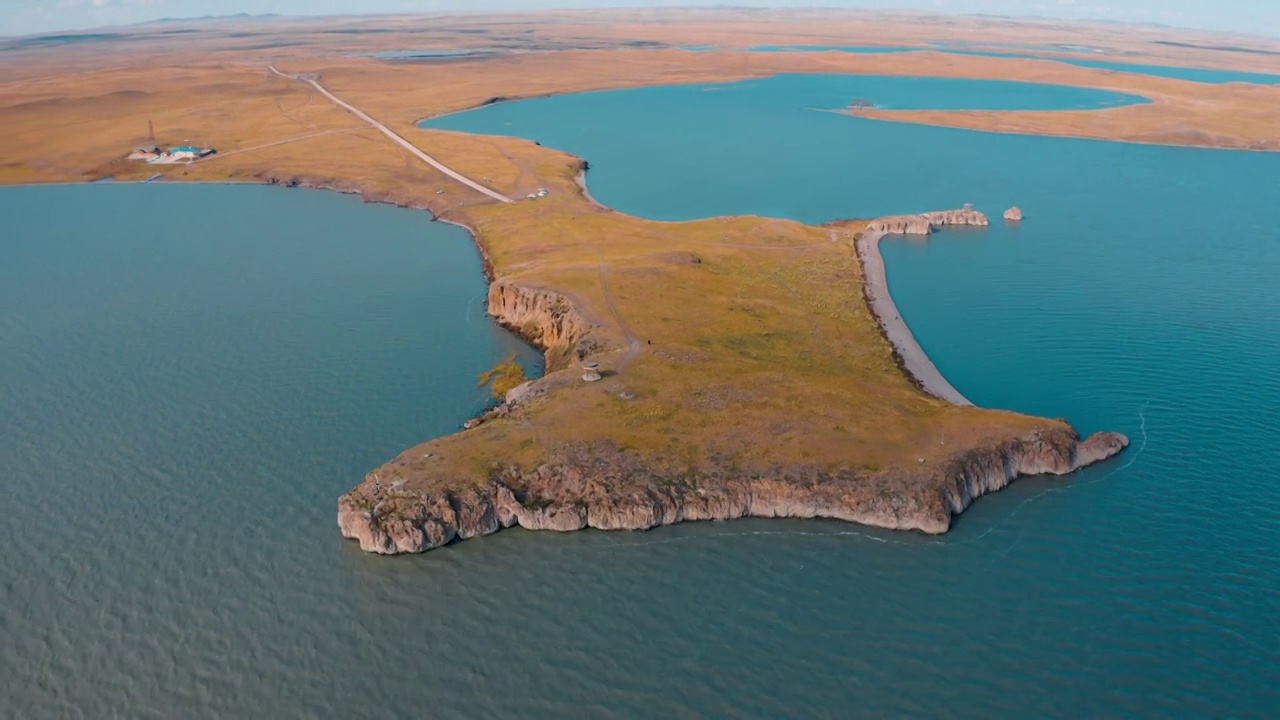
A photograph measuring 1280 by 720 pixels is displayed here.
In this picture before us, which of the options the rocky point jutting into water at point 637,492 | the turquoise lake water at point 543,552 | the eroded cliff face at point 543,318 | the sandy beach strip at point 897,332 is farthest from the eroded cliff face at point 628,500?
the eroded cliff face at point 543,318

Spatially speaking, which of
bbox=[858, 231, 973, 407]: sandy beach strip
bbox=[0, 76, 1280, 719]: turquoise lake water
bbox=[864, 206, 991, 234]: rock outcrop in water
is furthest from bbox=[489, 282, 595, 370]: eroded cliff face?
bbox=[864, 206, 991, 234]: rock outcrop in water

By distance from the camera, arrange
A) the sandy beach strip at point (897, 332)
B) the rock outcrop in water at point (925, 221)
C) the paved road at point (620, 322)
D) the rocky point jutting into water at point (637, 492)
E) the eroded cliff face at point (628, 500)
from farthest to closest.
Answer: the rock outcrop in water at point (925, 221) → the sandy beach strip at point (897, 332) → the paved road at point (620, 322) → the rocky point jutting into water at point (637, 492) → the eroded cliff face at point (628, 500)

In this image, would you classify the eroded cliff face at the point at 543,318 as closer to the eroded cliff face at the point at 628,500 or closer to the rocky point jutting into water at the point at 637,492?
the rocky point jutting into water at the point at 637,492

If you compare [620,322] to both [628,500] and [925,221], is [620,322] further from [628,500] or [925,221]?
[925,221]

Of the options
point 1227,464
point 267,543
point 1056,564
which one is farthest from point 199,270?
point 1227,464

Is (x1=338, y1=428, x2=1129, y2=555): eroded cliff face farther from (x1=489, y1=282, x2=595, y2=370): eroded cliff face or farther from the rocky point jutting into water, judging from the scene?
(x1=489, y1=282, x2=595, y2=370): eroded cliff face
